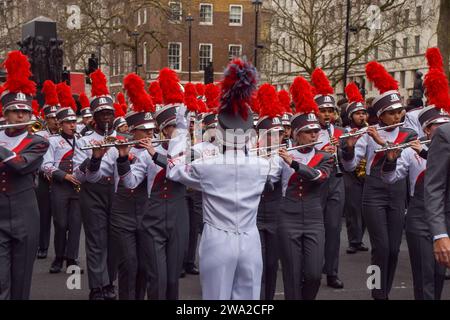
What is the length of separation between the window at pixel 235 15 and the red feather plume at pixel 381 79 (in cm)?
5841

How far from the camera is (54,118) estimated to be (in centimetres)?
1116

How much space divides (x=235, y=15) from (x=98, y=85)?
5930cm

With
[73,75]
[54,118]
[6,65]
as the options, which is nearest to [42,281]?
[54,118]

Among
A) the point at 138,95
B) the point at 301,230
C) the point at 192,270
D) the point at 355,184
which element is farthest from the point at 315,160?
the point at 355,184

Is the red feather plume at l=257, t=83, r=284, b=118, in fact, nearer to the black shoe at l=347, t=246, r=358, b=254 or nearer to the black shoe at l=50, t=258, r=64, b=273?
the black shoe at l=50, t=258, r=64, b=273

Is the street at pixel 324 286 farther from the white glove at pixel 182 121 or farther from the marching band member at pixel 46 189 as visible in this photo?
the white glove at pixel 182 121

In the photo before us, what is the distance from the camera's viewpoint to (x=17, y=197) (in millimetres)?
7039

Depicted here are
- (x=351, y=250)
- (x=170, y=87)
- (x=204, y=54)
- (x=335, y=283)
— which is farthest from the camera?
(x=204, y=54)

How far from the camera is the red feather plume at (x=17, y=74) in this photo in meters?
7.37

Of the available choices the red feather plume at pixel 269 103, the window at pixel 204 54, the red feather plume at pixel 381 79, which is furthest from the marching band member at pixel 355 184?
the window at pixel 204 54

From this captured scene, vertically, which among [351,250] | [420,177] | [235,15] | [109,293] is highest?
[235,15]

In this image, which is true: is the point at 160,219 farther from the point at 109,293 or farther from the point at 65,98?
the point at 65,98

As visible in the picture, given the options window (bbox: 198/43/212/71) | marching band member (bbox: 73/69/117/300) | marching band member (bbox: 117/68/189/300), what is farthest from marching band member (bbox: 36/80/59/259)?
window (bbox: 198/43/212/71)

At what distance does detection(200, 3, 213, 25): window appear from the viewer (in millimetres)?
66106
